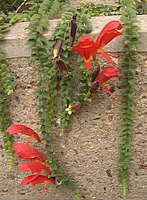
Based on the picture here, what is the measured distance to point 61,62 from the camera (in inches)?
50.4

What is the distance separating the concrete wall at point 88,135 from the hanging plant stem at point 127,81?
0.18 ft

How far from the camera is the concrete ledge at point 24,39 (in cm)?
136

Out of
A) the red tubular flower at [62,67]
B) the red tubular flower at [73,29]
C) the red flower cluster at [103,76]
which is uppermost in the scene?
the red tubular flower at [73,29]

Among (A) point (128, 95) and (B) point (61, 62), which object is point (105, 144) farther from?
(B) point (61, 62)

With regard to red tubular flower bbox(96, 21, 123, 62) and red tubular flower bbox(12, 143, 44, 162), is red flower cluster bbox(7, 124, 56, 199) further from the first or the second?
red tubular flower bbox(96, 21, 123, 62)

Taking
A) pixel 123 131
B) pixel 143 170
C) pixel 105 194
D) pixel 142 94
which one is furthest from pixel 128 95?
pixel 105 194

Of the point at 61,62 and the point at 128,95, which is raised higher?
the point at 61,62

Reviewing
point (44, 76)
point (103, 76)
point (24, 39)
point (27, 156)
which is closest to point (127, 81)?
point (103, 76)

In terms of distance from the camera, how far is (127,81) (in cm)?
139

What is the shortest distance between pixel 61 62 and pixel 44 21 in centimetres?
34

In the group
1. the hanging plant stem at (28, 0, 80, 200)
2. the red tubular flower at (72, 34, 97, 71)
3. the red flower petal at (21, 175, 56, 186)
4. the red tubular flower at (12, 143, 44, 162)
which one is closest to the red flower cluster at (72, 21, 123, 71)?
the red tubular flower at (72, 34, 97, 71)

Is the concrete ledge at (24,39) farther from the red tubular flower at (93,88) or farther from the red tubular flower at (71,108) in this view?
the red tubular flower at (71,108)

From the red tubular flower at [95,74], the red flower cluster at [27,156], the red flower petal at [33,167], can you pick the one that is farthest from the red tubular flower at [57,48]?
the red flower petal at [33,167]

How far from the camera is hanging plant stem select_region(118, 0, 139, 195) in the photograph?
1289mm
